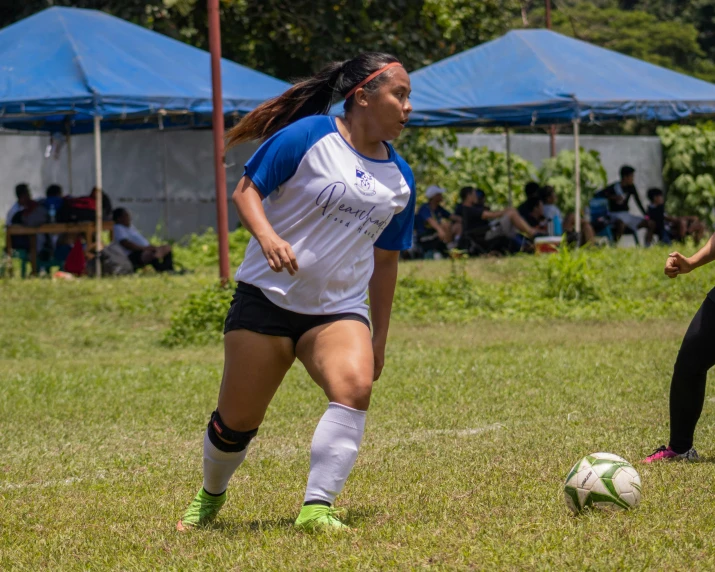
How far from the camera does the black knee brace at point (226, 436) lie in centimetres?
460

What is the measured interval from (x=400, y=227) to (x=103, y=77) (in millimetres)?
12806

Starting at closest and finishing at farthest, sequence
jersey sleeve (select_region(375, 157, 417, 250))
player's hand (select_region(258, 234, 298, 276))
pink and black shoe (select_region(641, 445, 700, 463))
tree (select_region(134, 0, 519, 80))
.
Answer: player's hand (select_region(258, 234, 298, 276)) → jersey sleeve (select_region(375, 157, 417, 250)) → pink and black shoe (select_region(641, 445, 700, 463)) → tree (select_region(134, 0, 519, 80))

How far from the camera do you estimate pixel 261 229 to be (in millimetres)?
4234

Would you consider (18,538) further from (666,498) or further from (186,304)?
(186,304)

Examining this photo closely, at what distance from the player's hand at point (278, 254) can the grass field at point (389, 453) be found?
1.03m

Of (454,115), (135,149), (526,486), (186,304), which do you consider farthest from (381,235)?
(135,149)

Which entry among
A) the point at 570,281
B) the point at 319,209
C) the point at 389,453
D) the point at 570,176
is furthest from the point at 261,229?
the point at 570,176

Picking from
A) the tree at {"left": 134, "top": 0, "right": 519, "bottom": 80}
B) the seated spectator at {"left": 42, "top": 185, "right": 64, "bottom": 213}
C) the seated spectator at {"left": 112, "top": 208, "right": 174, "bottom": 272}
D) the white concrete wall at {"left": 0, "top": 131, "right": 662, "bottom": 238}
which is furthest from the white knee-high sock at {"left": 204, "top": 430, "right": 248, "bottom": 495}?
the tree at {"left": 134, "top": 0, "right": 519, "bottom": 80}

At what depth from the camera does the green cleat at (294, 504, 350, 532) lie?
4348 millimetres

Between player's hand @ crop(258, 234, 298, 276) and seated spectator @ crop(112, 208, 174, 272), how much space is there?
42.5 ft

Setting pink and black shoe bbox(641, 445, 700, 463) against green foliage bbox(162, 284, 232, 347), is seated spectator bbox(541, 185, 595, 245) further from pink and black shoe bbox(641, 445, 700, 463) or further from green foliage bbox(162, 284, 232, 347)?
pink and black shoe bbox(641, 445, 700, 463)

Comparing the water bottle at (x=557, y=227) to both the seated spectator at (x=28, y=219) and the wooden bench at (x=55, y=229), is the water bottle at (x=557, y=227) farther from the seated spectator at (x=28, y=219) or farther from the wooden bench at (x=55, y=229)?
the seated spectator at (x=28, y=219)

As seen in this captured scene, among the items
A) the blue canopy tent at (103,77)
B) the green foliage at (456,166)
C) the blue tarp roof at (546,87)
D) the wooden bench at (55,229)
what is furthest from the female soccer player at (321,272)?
the green foliage at (456,166)

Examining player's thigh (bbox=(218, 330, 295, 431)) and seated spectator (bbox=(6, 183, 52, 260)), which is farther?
seated spectator (bbox=(6, 183, 52, 260))
